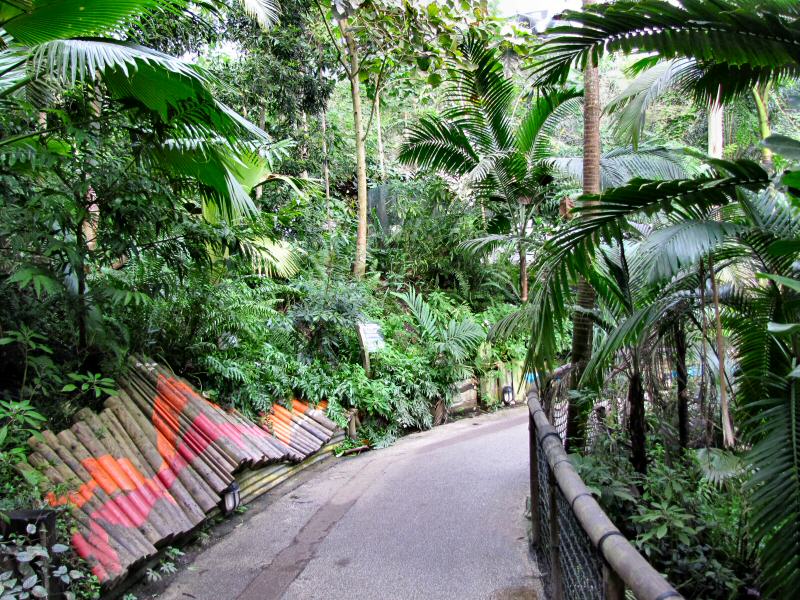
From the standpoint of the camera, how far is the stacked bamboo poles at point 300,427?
6.63m

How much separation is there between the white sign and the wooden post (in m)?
6.89

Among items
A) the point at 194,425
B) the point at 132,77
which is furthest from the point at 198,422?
the point at 132,77

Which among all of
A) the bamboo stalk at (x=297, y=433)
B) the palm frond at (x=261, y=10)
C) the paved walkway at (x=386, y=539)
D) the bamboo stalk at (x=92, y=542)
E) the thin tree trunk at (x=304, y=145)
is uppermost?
the palm frond at (x=261, y=10)

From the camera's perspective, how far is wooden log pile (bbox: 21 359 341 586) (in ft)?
Result: 11.9

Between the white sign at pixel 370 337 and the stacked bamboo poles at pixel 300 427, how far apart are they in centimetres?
142

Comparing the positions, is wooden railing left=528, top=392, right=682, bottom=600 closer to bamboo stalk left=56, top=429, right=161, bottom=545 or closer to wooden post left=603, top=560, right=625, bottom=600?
wooden post left=603, top=560, right=625, bottom=600

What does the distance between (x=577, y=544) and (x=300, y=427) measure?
5.07 m

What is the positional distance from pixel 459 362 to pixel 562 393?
5217mm

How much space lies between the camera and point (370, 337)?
28.7 feet

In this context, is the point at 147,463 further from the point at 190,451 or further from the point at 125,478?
the point at 190,451

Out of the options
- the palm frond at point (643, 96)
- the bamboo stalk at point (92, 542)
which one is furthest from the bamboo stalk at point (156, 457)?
the palm frond at point (643, 96)

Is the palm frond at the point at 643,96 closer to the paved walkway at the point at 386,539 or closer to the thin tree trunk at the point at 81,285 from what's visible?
the paved walkway at the point at 386,539

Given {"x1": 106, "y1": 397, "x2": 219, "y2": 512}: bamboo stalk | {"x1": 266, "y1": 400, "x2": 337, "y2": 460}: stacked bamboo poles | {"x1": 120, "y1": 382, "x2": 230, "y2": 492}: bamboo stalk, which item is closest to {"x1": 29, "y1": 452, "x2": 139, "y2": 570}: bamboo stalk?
{"x1": 106, "y1": 397, "x2": 219, "y2": 512}: bamboo stalk

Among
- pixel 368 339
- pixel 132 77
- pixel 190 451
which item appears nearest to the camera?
pixel 132 77
